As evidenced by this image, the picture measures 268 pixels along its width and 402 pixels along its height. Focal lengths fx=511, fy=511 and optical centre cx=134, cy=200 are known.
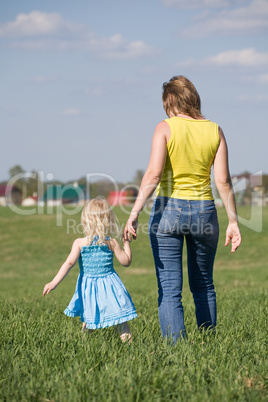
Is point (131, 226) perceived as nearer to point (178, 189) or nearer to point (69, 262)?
point (178, 189)

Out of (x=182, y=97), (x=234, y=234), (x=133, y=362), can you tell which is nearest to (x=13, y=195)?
(x=234, y=234)

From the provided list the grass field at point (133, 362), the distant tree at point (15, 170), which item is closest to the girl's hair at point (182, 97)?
the grass field at point (133, 362)

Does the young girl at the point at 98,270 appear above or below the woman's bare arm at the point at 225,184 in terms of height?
below

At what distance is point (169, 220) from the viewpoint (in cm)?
412


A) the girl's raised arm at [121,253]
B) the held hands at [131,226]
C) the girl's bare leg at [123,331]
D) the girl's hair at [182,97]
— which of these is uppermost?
the girl's hair at [182,97]

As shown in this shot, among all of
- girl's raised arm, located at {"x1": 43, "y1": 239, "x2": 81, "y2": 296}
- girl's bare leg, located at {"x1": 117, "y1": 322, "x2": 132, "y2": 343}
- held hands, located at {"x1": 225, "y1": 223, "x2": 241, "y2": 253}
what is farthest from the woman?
girl's raised arm, located at {"x1": 43, "y1": 239, "x2": 81, "y2": 296}

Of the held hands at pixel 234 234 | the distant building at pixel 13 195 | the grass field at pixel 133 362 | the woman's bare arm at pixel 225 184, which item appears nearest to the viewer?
the grass field at pixel 133 362

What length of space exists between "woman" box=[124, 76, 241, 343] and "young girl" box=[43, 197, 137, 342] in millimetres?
433

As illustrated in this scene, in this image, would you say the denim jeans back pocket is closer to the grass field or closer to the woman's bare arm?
the woman's bare arm

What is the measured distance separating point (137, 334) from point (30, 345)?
969 millimetres

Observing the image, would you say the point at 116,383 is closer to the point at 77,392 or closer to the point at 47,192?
the point at 77,392

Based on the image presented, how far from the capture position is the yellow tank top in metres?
4.15

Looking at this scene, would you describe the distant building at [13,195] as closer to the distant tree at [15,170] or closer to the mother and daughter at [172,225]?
the distant tree at [15,170]

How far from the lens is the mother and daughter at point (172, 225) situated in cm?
414
